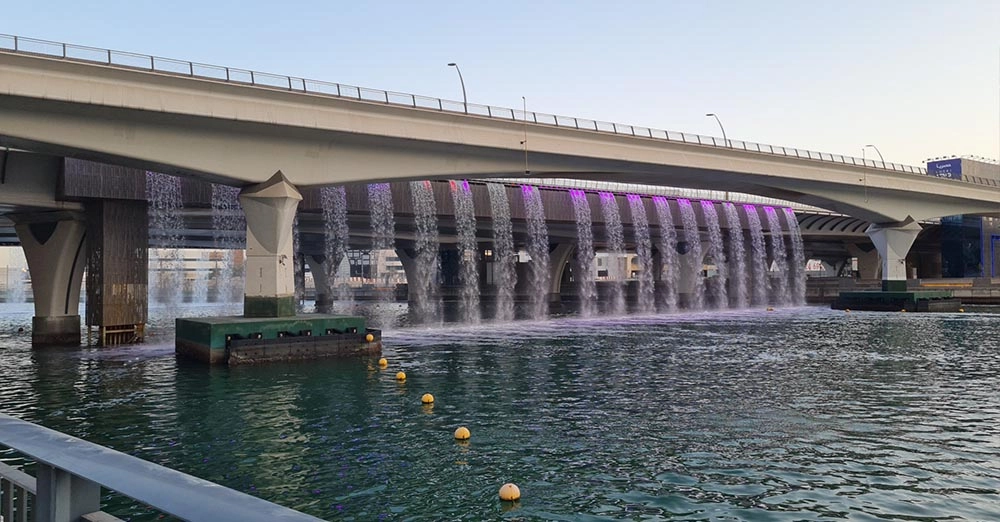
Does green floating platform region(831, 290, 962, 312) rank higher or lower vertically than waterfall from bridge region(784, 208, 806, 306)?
lower

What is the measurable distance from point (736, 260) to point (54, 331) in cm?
7974

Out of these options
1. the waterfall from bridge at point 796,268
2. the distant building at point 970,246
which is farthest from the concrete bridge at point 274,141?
the distant building at point 970,246

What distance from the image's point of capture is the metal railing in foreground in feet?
13.0

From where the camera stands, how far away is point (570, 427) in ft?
60.7

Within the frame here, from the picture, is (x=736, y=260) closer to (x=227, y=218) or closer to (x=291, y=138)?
(x=227, y=218)

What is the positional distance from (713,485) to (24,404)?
2115 centimetres

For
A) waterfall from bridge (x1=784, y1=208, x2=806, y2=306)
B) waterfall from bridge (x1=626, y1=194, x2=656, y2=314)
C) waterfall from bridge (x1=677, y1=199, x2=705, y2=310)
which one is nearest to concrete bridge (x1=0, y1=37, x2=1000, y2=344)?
waterfall from bridge (x1=626, y1=194, x2=656, y2=314)

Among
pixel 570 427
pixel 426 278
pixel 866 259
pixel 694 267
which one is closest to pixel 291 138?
pixel 570 427

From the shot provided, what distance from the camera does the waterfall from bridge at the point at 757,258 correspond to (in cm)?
8856

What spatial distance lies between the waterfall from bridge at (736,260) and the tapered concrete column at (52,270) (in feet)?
222

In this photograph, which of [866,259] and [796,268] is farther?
[866,259]

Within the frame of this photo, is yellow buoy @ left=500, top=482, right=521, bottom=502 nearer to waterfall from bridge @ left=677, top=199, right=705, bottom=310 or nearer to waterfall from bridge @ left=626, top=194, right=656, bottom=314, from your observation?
waterfall from bridge @ left=626, top=194, right=656, bottom=314

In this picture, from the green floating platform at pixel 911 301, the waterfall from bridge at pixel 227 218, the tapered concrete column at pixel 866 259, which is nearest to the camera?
the waterfall from bridge at pixel 227 218

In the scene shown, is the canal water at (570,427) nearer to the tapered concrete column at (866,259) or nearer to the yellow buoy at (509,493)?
the yellow buoy at (509,493)
